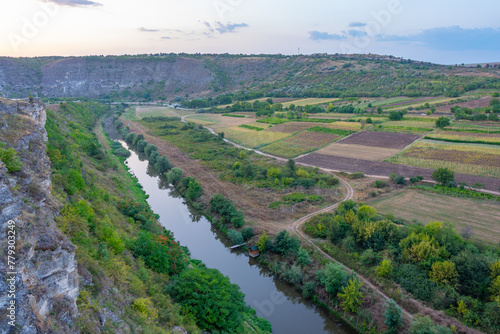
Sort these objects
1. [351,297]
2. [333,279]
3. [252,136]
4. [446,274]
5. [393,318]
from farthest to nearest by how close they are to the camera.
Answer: [252,136] → [333,279] → [351,297] → [446,274] → [393,318]

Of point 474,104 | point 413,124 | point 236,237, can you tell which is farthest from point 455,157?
point 474,104

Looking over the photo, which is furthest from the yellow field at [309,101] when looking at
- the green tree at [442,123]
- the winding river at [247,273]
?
the winding river at [247,273]

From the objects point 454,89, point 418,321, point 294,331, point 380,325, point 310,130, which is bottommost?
point 294,331

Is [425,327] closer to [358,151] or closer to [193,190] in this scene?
[193,190]

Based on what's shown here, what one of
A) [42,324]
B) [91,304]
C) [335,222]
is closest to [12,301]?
[42,324]

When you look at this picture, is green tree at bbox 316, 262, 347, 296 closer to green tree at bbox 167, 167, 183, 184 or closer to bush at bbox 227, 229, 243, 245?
bush at bbox 227, 229, 243, 245

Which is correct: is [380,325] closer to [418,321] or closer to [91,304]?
[418,321]

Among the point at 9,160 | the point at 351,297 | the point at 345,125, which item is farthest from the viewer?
the point at 345,125
